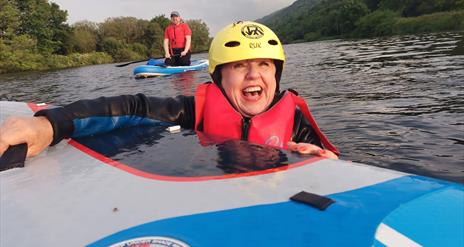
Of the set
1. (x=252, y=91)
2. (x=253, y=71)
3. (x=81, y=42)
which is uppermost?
(x=81, y=42)

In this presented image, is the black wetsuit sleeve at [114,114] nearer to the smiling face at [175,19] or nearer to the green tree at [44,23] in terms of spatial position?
the smiling face at [175,19]

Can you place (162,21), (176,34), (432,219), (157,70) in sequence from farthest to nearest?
(162,21) → (176,34) → (157,70) → (432,219)

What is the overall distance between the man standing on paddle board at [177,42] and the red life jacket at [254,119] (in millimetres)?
12403

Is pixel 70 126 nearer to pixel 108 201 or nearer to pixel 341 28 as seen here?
pixel 108 201

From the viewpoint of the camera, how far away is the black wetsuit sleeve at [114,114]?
251 cm

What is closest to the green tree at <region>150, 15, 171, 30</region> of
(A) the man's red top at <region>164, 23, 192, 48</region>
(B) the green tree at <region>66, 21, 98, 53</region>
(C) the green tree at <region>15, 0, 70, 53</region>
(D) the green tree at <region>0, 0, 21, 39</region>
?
(B) the green tree at <region>66, 21, 98, 53</region>

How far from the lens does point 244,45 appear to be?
9.02ft

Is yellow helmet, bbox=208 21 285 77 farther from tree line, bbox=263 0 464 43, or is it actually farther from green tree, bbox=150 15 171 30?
green tree, bbox=150 15 171 30

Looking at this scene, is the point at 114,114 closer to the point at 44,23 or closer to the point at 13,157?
the point at 13,157

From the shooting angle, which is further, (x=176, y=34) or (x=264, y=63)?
(x=176, y=34)

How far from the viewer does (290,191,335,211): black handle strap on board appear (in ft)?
4.38

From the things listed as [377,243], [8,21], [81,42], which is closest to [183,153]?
[377,243]

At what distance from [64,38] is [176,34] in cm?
4453

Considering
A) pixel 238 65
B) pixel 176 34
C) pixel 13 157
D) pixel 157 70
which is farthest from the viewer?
pixel 176 34
